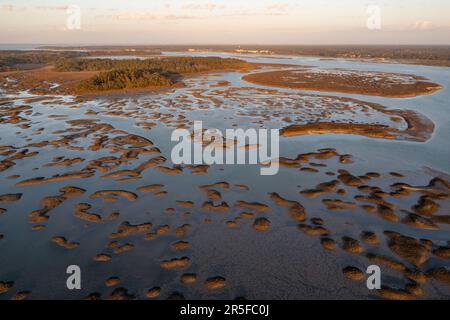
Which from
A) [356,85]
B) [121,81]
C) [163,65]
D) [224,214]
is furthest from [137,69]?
[224,214]

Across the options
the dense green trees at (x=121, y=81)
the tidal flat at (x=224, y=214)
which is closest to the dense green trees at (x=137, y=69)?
the dense green trees at (x=121, y=81)

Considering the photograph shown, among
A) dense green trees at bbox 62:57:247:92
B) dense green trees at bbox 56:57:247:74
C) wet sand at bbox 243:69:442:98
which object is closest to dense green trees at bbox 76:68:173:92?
dense green trees at bbox 62:57:247:92

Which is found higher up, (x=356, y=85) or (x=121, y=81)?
(x=121, y=81)

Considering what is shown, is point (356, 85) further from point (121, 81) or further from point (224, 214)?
point (224, 214)

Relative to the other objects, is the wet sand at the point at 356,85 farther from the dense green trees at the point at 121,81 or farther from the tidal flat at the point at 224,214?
the dense green trees at the point at 121,81

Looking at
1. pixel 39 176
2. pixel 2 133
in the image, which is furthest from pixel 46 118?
pixel 39 176

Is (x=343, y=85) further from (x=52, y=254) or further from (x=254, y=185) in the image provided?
(x=52, y=254)
